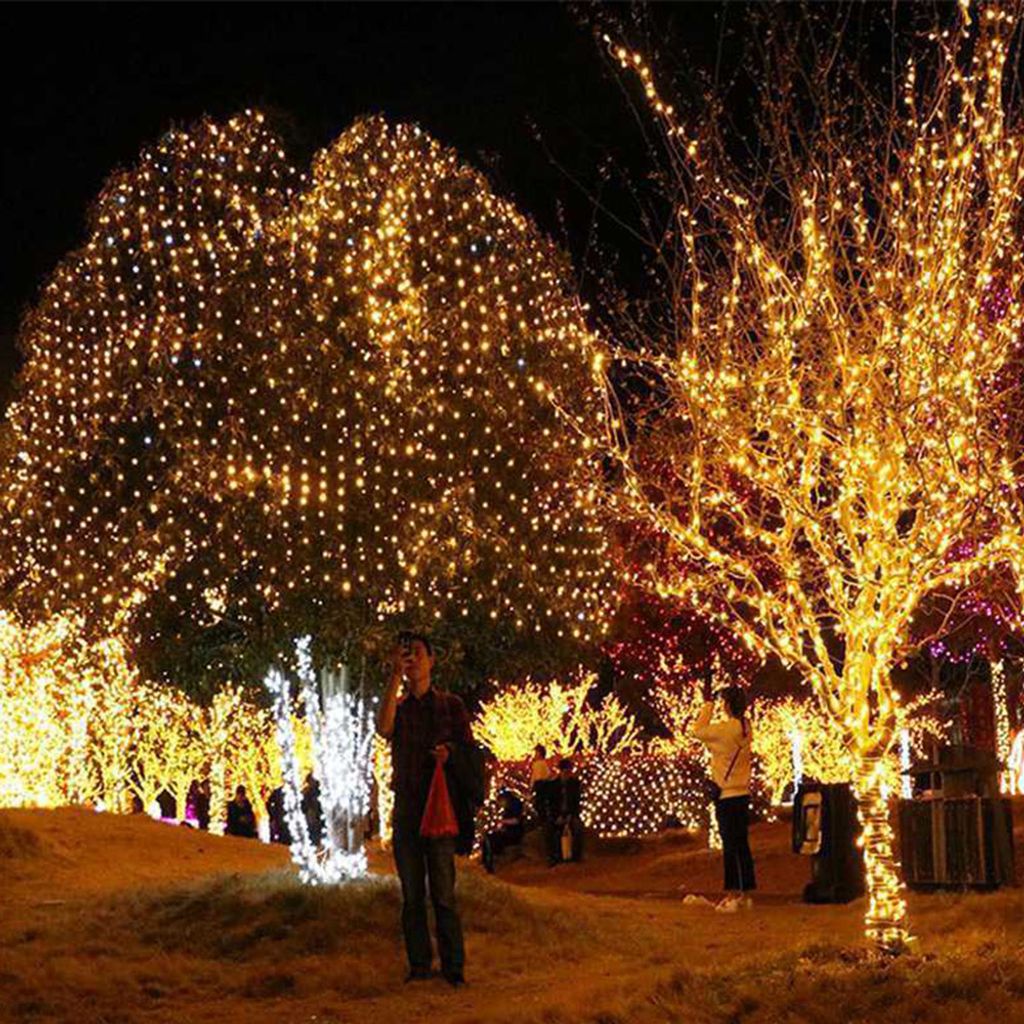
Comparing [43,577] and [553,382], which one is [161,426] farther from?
[553,382]

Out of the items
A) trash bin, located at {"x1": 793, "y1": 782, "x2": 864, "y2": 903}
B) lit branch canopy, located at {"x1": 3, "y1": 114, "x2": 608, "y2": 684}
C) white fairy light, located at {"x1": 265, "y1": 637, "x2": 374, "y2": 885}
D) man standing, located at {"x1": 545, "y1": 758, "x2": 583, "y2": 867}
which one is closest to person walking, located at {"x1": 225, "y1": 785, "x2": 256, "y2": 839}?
man standing, located at {"x1": 545, "y1": 758, "x2": 583, "y2": 867}

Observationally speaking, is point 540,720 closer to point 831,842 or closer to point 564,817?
point 564,817

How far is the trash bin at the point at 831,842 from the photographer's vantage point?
40.2ft

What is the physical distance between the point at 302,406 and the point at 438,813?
4790 mm

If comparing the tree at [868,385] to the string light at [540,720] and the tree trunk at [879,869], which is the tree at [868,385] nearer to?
the tree trunk at [879,869]

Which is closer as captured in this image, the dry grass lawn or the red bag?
the dry grass lawn

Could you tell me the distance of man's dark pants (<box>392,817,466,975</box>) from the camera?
840 centimetres

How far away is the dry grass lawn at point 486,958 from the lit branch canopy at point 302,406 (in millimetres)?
2309

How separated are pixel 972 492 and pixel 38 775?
51.1ft

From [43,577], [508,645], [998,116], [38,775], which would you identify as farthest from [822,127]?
[38,775]

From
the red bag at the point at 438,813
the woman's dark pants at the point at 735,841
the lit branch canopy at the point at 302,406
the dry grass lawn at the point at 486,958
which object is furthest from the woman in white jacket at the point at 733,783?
the red bag at the point at 438,813

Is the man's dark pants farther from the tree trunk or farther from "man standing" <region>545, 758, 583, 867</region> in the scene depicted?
"man standing" <region>545, 758, 583, 867</region>

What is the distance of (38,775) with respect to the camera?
67.4 ft

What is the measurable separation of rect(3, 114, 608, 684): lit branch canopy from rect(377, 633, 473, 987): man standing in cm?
352
